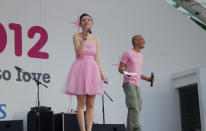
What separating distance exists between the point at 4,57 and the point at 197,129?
4026 millimetres

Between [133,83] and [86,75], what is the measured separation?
2.84ft

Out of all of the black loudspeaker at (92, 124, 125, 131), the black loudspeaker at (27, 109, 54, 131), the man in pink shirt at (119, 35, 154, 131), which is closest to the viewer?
the man in pink shirt at (119, 35, 154, 131)

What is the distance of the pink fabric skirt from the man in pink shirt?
61cm

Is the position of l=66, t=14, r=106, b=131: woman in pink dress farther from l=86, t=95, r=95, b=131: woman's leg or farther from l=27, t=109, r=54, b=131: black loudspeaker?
l=27, t=109, r=54, b=131: black loudspeaker

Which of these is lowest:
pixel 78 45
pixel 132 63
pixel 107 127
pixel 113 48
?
pixel 107 127

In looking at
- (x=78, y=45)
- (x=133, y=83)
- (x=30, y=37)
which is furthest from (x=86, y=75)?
(x=30, y=37)

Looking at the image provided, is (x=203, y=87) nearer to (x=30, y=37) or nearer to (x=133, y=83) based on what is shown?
(x=30, y=37)

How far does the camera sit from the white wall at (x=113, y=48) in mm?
8352

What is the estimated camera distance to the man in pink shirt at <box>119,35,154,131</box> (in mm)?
5895

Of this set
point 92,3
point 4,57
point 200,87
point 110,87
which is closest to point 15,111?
point 4,57

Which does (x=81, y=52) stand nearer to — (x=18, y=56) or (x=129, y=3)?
(x=18, y=56)

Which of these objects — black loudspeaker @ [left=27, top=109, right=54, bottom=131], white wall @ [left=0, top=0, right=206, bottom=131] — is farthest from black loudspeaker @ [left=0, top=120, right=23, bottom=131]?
white wall @ [left=0, top=0, right=206, bottom=131]

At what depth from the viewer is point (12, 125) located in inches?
298

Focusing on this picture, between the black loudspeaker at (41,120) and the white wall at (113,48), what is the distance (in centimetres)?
54
